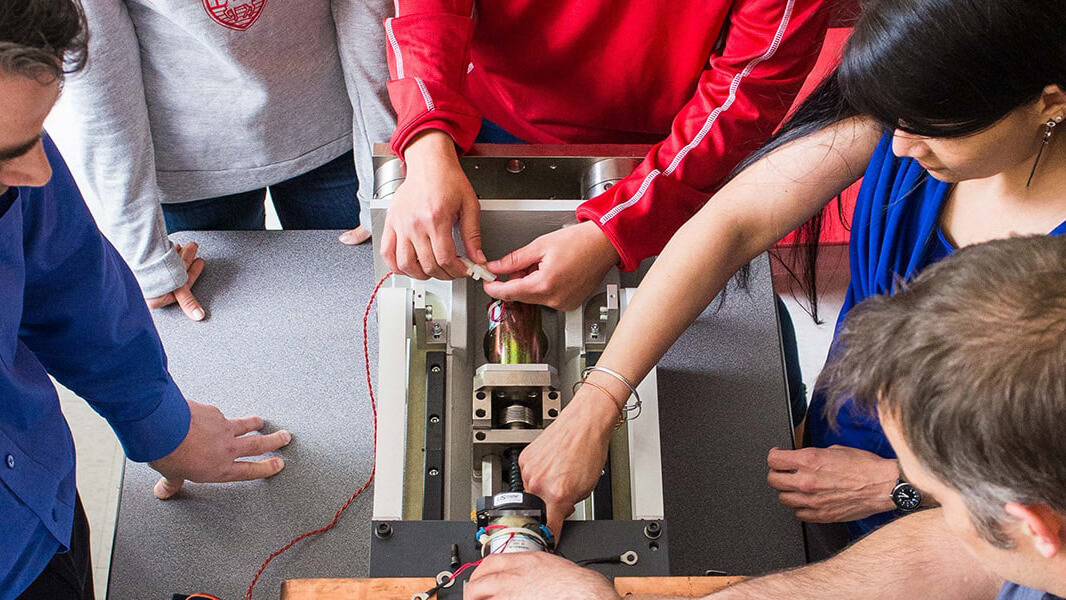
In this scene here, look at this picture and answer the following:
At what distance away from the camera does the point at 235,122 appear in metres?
1.55

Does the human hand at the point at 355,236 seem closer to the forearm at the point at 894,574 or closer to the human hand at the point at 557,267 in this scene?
the human hand at the point at 557,267

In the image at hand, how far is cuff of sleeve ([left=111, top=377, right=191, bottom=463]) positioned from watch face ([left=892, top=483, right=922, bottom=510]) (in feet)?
3.07

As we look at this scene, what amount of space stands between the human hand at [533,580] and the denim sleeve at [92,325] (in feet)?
1.70

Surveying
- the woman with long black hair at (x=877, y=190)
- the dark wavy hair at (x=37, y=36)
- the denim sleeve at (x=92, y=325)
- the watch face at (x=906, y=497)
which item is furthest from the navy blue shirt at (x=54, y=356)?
the watch face at (x=906, y=497)

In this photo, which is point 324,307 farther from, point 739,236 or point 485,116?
point 739,236

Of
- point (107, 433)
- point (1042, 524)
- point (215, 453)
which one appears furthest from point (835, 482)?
point (107, 433)

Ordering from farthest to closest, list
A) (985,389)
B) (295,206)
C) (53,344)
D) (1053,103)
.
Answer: (295,206) < (53,344) < (1053,103) < (985,389)

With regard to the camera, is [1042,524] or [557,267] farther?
[557,267]

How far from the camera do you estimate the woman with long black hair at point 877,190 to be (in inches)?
32.5

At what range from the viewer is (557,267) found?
119 centimetres

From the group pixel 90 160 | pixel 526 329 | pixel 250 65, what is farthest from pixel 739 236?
pixel 90 160

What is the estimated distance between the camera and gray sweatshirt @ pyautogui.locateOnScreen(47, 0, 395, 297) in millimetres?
1375

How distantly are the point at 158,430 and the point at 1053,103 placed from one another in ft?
3.60

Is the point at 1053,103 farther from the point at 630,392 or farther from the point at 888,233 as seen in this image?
the point at 630,392
